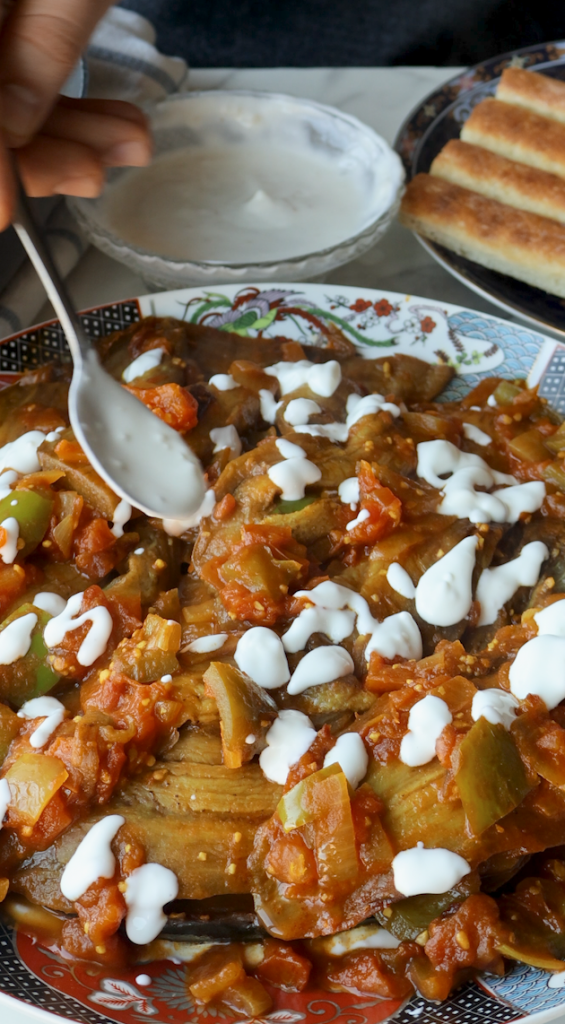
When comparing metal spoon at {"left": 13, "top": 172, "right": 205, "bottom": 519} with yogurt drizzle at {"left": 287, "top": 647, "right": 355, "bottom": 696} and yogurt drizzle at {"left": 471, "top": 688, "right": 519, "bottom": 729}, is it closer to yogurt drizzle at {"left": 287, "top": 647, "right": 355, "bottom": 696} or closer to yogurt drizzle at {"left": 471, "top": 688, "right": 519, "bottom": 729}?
yogurt drizzle at {"left": 287, "top": 647, "right": 355, "bottom": 696}

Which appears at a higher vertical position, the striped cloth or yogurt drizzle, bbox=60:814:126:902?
the striped cloth

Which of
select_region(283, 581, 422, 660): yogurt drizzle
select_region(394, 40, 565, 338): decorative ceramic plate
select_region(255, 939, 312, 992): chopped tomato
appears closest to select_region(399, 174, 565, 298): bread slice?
select_region(394, 40, 565, 338): decorative ceramic plate

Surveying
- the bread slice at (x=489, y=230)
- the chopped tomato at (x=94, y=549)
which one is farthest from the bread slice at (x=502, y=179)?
the chopped tomato at (x=94, y=549)

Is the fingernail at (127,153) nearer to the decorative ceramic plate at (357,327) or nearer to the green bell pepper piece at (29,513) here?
the decorative ceramic plate at (357,327)

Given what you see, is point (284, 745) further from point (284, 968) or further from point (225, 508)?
point (225, 508)

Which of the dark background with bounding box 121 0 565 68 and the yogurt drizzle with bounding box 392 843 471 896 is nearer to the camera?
the yogurt drizzle with bounding box 392 843 471 896

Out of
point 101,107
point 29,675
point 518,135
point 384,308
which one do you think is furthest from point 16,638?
point 518,135

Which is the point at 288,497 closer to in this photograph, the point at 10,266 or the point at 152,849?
the point at 152,849
